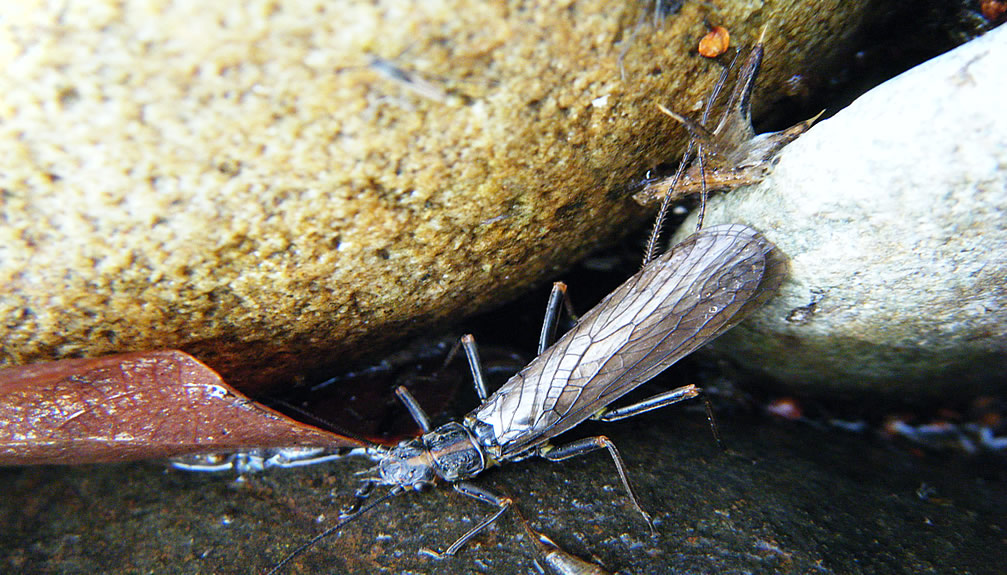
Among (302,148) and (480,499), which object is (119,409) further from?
(480,499)

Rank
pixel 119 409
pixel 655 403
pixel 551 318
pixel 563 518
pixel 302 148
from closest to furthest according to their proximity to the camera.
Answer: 1. pixel 302 148
2. pixel 119 409
3. pixel 563 518
4. pixel 655 403
5. pixel 551 318

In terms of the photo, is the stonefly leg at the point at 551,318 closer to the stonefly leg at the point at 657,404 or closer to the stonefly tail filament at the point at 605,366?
the stonefly tail filament at the point at 605,366

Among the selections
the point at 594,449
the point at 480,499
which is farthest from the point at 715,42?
the point at 480,499

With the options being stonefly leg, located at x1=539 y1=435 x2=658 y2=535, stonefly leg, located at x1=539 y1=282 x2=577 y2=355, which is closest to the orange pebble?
stonefly leg, located at x1=539 y1=282 x2=577 y2=355

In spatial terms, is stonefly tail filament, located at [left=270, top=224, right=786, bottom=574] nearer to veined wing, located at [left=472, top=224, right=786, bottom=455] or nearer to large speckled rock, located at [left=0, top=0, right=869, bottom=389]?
veined wing, located at [left=472, top=224, right=786, bottom=455]

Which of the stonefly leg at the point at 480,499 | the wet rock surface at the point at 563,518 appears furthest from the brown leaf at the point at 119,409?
the stonefly leg at the point at 480,499

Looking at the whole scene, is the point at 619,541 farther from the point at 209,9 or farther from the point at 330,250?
the point at 209,9
